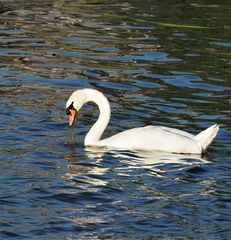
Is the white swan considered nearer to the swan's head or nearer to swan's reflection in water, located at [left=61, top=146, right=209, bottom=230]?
swan's reflection in water, located at [left=61, top=146, right=209, bottom=230]

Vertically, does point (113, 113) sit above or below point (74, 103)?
below

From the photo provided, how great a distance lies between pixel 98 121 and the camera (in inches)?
599

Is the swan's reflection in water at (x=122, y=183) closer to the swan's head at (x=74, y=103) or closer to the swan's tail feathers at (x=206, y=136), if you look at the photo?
the swan's tail feathers at (x=206, y=136)

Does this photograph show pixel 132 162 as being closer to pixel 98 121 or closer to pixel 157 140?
pixel 157 140

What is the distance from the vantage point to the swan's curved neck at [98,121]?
14.9 metres

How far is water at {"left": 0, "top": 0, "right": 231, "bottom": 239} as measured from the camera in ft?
37.6

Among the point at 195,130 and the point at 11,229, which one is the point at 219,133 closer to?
the point at 195,130

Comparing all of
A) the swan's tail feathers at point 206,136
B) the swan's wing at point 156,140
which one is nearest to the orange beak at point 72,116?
the swan's wing at point 156,140

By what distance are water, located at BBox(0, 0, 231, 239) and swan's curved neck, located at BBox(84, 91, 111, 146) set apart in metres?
0.21

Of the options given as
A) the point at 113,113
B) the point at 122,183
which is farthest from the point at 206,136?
the point at 113,113

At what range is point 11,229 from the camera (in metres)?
11.0

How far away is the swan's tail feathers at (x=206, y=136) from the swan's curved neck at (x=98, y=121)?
143cm

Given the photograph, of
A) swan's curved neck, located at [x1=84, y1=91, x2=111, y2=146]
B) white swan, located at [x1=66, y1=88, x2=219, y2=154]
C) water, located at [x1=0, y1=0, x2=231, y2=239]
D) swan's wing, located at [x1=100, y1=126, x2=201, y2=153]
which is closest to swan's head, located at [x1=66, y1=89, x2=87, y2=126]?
swan's curved neck, located at [x1=84, y1=91, x2=111, y2=146]

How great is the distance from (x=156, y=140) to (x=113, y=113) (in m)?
2.40
